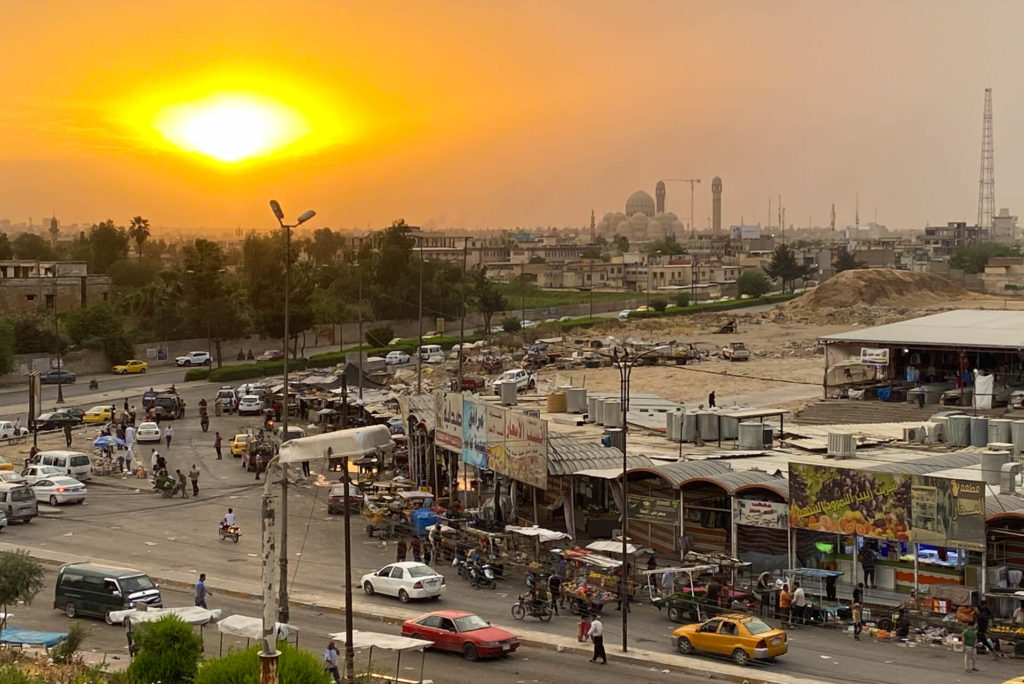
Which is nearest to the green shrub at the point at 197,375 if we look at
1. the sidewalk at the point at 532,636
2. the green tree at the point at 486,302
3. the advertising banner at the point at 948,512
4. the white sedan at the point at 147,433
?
the white sedan at the point at 147,433

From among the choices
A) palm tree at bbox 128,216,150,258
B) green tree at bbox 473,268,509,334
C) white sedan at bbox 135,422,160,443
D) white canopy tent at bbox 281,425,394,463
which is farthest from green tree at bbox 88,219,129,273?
white canopy tent at bbox 281,425,394,463

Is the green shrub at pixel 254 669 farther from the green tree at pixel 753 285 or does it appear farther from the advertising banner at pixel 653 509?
the green tree at pixel 753 285

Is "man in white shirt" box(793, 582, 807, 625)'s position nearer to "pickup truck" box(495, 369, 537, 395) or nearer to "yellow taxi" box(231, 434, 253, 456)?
"yellow taxi" box(231, 434, 253, 456)

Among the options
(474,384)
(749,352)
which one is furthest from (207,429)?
(749,352)

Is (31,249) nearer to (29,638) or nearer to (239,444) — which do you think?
(239,444)

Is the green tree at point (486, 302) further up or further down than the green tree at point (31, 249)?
further down

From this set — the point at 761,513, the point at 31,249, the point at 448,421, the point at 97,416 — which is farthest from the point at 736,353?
the point at 31,249
